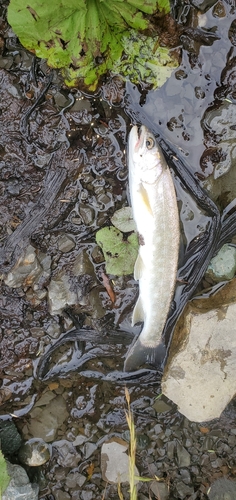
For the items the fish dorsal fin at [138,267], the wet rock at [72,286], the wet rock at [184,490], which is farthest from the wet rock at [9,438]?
the fish dorsal fin at [138,267]

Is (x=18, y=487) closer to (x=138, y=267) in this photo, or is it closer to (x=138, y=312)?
(x=138, y=312)

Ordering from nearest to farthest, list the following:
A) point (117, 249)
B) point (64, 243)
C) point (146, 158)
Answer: point (146, 158), point (117, 249), point (64, 243)

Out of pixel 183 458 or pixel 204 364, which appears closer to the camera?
pixel 204 364

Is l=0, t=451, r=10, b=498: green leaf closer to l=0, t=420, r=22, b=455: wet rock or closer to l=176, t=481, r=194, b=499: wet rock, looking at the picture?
l=0, t=420, r=22, b=455: wet rock

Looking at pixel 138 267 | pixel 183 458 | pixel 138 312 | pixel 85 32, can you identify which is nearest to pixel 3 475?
pixel 183 458

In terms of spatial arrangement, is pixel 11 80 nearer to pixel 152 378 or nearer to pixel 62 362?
pixel 62 362

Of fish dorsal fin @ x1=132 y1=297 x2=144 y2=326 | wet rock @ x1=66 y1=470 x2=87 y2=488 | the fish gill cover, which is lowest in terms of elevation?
wet rock @ x1=66 y1=470 x2=87 y2=488

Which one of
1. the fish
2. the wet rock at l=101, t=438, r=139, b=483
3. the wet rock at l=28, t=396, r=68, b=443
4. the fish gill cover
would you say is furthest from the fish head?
the wet rock at l=101, t=438, r=139, b=483
